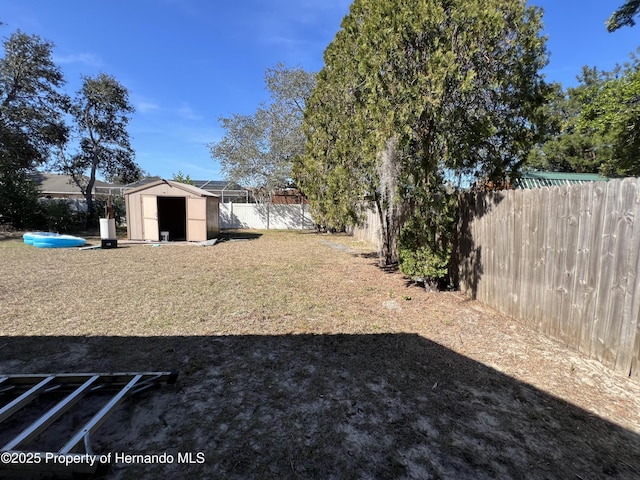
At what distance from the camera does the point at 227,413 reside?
222 centimetres

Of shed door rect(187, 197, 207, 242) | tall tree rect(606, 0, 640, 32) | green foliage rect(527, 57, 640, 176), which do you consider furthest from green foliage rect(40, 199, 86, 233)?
tall tree rect(606, 0, 640, 32)

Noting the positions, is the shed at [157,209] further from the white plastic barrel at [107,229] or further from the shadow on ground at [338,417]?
the shadow on ground at [338,417]

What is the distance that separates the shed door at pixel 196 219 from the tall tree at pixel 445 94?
29.3 ft

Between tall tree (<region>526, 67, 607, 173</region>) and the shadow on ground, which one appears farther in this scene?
tall tree (<region>526, 67, 607, 173</region>)

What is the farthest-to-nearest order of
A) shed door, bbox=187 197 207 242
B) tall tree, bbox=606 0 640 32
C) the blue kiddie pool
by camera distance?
shed door, bbox=187 197 207 242 → tall tree, bbox=606 0 640 32 → the blue kiddie pool

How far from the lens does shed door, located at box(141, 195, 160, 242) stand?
12.5 m

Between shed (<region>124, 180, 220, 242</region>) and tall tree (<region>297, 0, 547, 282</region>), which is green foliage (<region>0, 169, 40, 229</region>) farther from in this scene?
tall tree (<region>297, 0, 547, 282</region>)

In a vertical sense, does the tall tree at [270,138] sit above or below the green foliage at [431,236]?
above

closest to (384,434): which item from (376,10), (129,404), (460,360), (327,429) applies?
(327,429)

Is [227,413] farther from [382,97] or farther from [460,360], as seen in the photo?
[382,97]

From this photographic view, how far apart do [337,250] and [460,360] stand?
7882 millimetres

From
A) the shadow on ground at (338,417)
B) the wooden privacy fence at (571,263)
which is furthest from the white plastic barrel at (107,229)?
the wooden privacy fence at (571,263)

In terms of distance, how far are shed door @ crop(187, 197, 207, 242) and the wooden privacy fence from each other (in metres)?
10.6

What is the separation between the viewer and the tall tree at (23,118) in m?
13.1
